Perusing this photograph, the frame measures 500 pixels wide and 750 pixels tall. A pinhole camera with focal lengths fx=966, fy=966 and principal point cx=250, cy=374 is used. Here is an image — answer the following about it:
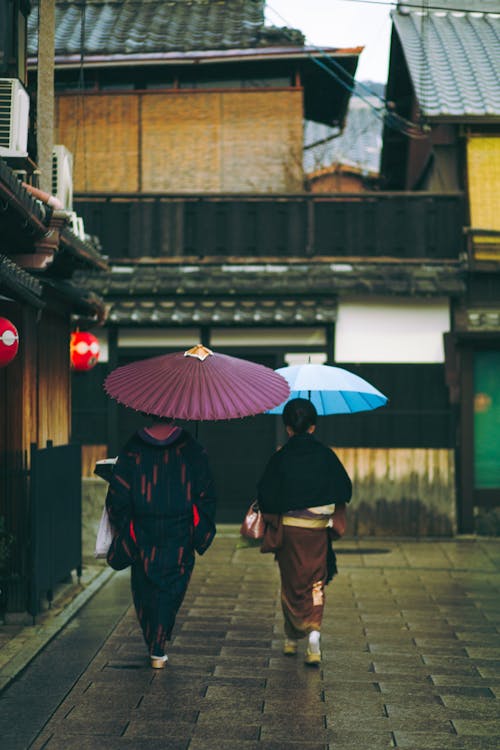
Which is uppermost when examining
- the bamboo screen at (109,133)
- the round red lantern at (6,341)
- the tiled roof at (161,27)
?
the tiled roof at (161,27)

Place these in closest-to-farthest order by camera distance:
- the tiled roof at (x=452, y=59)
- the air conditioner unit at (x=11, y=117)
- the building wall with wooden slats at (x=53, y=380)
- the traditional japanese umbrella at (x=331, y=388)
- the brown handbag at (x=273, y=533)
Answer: the brown handbag at (x=273, y=533) < the traditional japanese umbrella at (x=331, y=388) < the air conditioner unit at (x=11, y=117) < the building wall with wooden slats at (x=53, y=380) < the tiled roof at (x=452, y=59)

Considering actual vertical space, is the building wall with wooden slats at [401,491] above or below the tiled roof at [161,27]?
below

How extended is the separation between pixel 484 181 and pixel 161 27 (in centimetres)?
630

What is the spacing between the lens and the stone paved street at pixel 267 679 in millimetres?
5578

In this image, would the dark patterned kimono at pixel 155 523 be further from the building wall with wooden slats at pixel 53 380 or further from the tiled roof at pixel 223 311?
the tiled roof at pixel 223 311

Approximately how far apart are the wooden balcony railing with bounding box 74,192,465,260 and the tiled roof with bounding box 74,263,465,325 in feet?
0.88

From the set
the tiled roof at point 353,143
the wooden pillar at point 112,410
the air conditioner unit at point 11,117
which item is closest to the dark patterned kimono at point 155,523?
the air conditioner unit at point 11,117

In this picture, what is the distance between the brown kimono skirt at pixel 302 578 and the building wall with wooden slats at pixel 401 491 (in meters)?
7.08

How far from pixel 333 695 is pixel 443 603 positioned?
360 cm

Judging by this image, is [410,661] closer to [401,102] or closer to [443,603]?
[443,603]

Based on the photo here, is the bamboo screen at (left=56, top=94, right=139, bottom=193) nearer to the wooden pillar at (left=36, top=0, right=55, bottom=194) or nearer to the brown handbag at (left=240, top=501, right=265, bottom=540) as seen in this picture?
the wooden pillar at (left=36, top=0, right=55, bottom=194)

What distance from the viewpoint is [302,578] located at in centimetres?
729

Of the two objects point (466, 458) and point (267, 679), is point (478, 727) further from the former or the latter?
point (466, 458)

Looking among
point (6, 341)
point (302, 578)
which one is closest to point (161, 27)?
point (6, 341)
